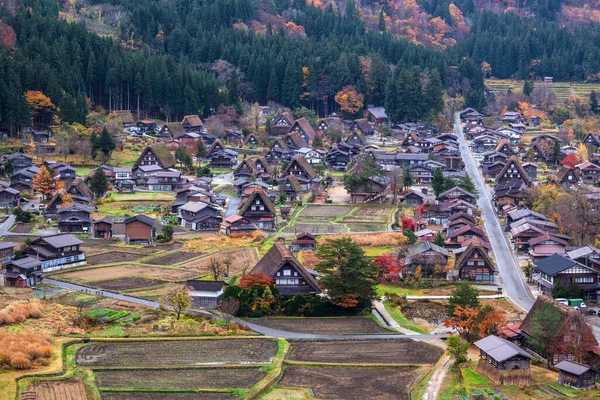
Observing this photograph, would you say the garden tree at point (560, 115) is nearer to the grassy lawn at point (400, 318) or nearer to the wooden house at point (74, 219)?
the wooden house at point (74, 219)

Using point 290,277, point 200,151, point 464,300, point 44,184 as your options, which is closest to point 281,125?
point 200,151

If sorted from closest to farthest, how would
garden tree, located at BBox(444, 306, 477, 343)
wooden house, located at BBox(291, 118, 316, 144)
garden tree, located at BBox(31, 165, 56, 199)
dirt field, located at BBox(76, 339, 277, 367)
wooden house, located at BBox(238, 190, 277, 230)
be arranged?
dirt field, located at BBox(76, 339, 277, 367) < garden tree, located at BBox(444, 306, 477, 343) < wooden house, located at BBox(238, 190, 277, 230) < garden tree, located at BBox(31, 165, 56, 199) < wooden house, located at BBox(291, 118, 316, 144)

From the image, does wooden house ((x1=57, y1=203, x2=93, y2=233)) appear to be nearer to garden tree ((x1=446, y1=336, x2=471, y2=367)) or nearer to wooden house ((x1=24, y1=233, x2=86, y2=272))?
wooden house ((x1=24, y1=233, x2=86, y2=272))

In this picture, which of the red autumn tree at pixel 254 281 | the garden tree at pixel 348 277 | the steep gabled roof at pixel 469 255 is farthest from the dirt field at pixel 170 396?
the steep gabled roof at pixel 469 255

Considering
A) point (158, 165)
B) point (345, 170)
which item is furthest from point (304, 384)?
point (345, 170)

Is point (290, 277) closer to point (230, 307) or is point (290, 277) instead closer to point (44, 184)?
point (230, 307)

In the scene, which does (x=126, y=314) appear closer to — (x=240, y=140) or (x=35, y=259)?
(x=35, y=259)

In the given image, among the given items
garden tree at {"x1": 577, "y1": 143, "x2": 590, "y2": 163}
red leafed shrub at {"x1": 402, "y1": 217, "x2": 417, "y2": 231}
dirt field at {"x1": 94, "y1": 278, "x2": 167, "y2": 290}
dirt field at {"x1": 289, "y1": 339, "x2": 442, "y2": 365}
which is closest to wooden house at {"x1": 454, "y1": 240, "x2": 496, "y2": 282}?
red leafed shrub at {"x1": 402, "y1": 217, "x2": 417, "y2": 231}
